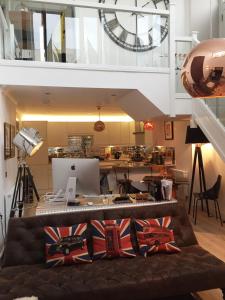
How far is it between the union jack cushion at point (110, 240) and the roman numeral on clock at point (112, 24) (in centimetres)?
334

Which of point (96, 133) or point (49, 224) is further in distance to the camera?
point (96, 133)

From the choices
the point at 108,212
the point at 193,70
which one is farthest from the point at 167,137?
the point at 193,70

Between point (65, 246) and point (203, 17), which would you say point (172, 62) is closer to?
point (203, 17)

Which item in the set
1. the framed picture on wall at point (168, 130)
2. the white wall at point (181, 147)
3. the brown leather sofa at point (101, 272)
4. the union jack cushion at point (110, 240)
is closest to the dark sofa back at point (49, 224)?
the brown leather sofa at point (101, 272)

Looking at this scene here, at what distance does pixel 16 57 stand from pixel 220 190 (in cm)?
436

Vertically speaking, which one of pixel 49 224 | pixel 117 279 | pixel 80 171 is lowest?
pixel 117 279

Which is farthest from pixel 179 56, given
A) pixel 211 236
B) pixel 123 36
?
pixel 211 236

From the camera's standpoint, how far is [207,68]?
1644 millimetres

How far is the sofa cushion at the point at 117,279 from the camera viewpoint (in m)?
2.19

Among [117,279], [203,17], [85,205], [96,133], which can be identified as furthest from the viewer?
[96,133]

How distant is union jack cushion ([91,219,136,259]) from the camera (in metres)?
2.73

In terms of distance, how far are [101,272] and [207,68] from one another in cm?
180

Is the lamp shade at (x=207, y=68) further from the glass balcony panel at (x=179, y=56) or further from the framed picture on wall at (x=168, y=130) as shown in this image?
the framed picture on wall at (x=168, y=130)

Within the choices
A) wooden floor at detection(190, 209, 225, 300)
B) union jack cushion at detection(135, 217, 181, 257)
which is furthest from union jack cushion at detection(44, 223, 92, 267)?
wooden floor at detection(190, 209, 225, 300)
